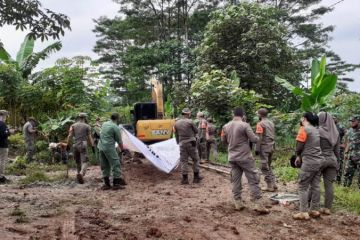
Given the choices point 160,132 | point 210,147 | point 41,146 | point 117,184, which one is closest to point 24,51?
point 41,146

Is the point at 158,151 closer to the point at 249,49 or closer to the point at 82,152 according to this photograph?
the point at 82,152

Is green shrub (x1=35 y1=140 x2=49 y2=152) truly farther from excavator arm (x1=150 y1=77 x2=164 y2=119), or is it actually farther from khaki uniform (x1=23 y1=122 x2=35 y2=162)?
excavator arm (x1=150 y1=77 x2=164 y2=119)

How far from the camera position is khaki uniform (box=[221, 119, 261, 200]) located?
8133 mm

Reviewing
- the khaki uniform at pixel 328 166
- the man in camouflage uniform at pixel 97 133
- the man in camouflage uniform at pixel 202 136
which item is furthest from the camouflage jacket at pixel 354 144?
the man in camouflage uniform at pixel 97 133

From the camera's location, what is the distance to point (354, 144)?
1065cm

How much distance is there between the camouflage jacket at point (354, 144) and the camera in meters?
10.6

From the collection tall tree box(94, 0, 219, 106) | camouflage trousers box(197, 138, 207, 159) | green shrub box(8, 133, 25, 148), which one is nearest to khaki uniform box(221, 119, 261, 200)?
camouflage trousers box(197, 138, 207, 159)

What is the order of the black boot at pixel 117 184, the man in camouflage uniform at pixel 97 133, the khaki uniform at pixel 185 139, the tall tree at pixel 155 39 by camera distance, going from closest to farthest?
1. the black boot at pixel 117 184
2. the khaki uniform at pixel 185 139
3. the man in camouflage uniform at pixel 97 133
4. the tall tree at pixel 155 39

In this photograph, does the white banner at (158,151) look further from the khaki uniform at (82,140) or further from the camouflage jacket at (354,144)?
the camouflage jacket at (354,144)

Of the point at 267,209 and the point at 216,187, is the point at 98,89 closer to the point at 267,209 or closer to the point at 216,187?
the point at 216,187

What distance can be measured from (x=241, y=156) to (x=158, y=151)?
4.72 meters

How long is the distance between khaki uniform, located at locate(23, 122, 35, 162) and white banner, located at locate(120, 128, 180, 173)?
4702 millimetres

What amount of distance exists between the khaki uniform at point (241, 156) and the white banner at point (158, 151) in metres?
4.15

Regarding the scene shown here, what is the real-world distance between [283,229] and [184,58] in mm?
23075
